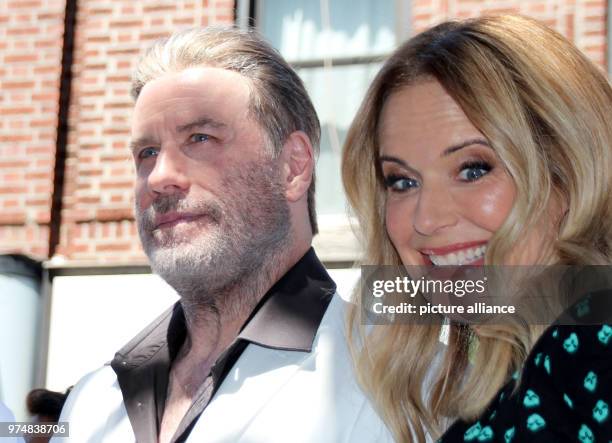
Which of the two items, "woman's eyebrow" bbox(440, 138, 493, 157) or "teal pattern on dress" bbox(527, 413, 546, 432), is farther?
"woman's eyebrow" bbox(440, 138, 493, 157)

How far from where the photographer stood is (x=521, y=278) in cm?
220

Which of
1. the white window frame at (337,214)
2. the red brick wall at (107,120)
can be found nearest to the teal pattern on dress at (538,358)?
the white window frame at (337,214)

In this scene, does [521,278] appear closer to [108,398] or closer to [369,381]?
[369,381]

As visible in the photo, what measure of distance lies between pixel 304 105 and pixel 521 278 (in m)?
1.26

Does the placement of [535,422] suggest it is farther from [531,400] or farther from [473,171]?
[473,171]

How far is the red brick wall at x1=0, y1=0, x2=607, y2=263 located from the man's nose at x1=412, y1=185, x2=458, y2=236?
477 cm

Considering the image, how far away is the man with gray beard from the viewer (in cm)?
268

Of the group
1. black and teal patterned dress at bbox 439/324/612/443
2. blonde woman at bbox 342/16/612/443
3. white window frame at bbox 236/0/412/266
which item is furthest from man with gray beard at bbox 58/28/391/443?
white window frame at bbox 236/0/412/266

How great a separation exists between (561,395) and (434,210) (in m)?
0.62

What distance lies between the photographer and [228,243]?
2850 millimetres

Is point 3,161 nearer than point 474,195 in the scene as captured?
No

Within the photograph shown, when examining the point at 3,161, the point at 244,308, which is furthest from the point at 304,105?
the point at 3,161

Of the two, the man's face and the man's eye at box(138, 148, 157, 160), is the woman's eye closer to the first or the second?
the man's face

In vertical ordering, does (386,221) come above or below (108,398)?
above
